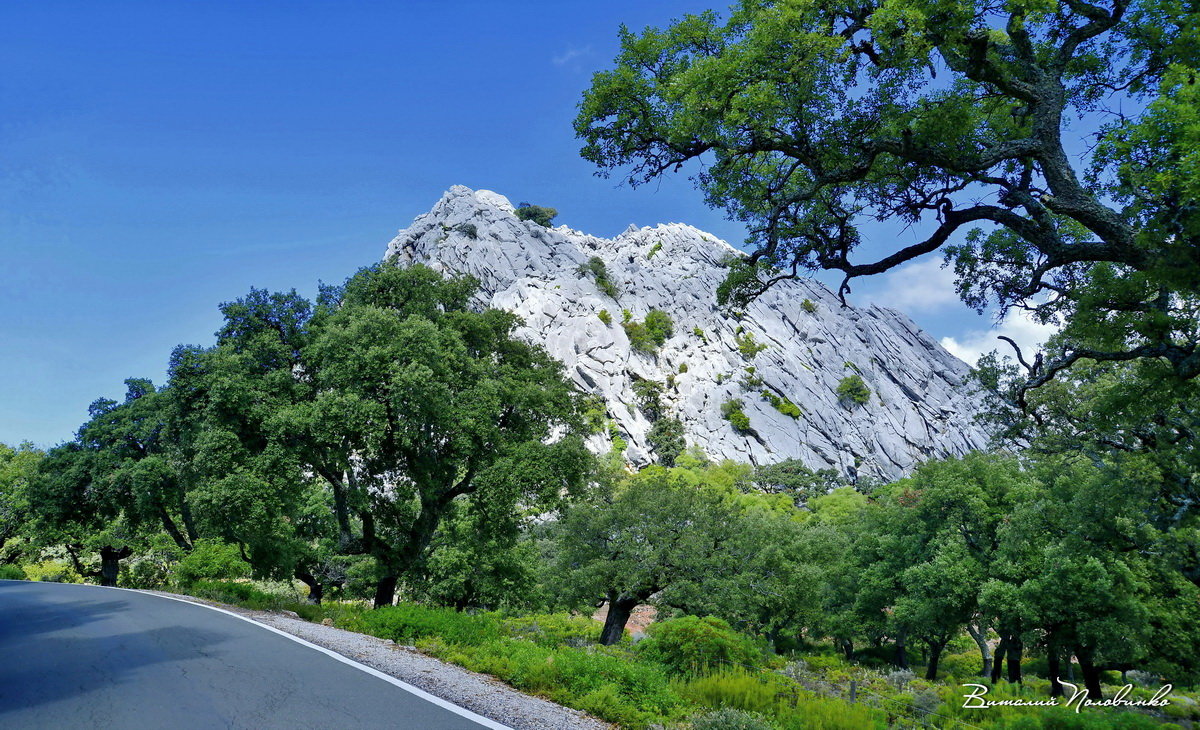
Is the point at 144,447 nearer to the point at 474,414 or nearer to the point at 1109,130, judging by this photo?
the point at 474,414

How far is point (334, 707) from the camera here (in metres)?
5.44

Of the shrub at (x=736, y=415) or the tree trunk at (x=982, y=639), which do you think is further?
the shrub at (x=736, y=415)

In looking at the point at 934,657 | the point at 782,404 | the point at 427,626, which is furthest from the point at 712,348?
the point at 427,626

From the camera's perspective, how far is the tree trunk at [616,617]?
20125 millimetres

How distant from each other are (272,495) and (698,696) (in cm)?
1135

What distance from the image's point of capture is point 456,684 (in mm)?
6820

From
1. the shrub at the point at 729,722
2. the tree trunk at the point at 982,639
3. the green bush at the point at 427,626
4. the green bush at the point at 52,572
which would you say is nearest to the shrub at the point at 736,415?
the tree trunk at the point at 982,639

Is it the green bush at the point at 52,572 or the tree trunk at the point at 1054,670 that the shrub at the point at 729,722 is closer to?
the tree trunk at the point at 1054,670

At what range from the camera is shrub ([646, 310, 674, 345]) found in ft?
366

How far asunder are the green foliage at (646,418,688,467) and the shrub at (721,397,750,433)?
8351 mm

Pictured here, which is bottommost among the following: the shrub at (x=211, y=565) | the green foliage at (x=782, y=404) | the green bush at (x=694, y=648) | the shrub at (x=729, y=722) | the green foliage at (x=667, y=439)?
the shrub at (x=211, y=565)

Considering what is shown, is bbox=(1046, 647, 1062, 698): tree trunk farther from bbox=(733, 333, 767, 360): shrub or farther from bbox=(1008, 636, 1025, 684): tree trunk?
bbox=(733, 333, 767, 360): shrub

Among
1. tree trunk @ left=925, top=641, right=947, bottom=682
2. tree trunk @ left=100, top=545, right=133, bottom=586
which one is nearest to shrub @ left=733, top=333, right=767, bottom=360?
tree trunk @ left=925, top=641, right=947, bottom=682

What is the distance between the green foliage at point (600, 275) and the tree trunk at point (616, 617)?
98122mm
